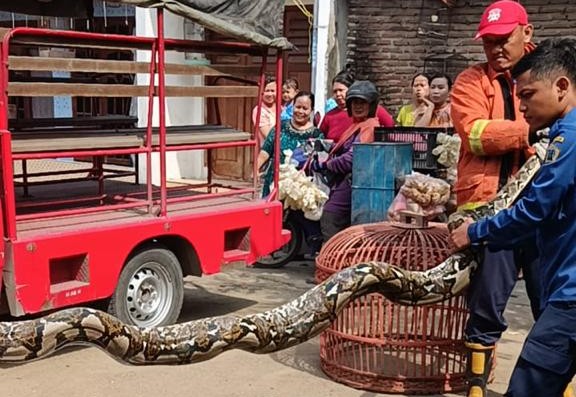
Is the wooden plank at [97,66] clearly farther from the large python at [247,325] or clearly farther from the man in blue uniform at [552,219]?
the man in blue uniform at [552,219]

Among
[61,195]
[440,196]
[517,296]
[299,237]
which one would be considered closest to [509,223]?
[440,196]

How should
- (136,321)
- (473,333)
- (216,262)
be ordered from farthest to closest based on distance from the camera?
1. (216,262)
2. (136,321)
3. (473,333)

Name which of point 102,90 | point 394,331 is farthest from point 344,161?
point 102,90

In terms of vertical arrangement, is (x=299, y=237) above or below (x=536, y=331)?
below

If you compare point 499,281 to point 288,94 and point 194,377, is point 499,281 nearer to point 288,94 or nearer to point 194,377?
point 194,377

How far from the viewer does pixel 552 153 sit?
9.25 ft

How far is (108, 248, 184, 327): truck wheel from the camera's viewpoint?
16.8 ft

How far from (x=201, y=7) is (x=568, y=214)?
3.27m

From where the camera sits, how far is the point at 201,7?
5.33 meters

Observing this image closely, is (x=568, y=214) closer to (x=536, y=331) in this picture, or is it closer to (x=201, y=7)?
(x=536, y=331)

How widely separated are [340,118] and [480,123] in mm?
3429

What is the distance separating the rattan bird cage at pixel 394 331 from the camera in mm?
4344

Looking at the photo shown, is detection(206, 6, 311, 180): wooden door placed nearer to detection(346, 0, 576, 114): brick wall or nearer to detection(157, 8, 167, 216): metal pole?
detection(346, 0, 576, 114): brick wall

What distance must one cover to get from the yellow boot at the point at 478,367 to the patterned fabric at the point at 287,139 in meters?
3.71
